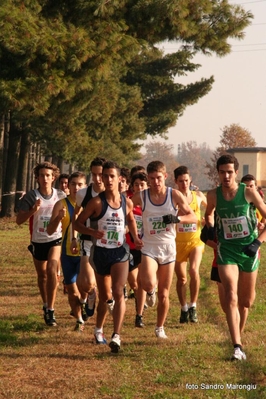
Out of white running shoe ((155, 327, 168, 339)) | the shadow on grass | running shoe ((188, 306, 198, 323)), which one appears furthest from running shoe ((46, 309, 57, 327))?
running shoe ((188, 306, 198, 323))

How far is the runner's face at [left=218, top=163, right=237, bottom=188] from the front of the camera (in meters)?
8.89

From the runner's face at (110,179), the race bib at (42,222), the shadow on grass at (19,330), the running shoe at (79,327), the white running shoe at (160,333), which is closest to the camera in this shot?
the runner's face at (110,179)

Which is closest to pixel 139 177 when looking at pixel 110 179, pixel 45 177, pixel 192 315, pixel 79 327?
pixel 45 177

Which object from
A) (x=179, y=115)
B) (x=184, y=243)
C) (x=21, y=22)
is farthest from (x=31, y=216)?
(x=179, y=115)

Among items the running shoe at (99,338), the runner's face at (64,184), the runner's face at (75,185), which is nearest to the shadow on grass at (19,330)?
the running shoe at (99,338)

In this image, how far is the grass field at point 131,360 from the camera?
716 centimetres

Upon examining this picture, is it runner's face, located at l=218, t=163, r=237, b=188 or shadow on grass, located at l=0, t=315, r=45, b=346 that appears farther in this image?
shadow on grass, located at l=0, t=315, r=45, b=346

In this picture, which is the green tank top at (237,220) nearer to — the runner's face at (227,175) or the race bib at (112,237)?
the runner's face at (227,175)

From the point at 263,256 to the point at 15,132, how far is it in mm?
14424

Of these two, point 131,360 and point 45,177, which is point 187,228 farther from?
point 131,360

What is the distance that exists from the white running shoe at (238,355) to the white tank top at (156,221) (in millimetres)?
1883

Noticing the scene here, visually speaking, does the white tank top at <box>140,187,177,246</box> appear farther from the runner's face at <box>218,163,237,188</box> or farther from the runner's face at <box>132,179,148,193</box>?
the runner's face at <box>132,179,148,193</box>

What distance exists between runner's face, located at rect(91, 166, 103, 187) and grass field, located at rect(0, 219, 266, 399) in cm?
184

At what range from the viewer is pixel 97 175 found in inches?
402
